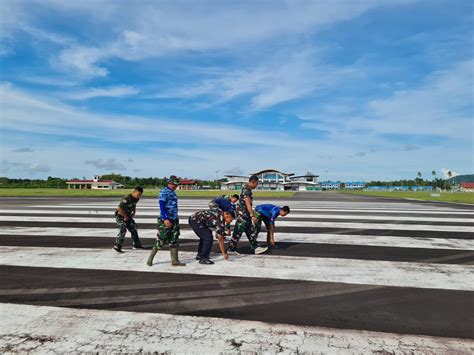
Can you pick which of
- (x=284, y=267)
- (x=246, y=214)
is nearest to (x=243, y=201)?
(x=246, y=214)

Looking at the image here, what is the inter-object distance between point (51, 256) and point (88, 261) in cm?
107

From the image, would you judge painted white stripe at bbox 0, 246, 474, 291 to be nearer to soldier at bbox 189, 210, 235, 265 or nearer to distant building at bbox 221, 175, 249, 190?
soldier at bbox 189, 210, 235, 265

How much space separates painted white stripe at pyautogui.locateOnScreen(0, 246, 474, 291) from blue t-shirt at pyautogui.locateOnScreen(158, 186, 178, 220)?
1016 mm

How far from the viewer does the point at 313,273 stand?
5.10 meters

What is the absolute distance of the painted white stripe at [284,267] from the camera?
15.8ft

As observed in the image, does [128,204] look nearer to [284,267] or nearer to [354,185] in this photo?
[284,267]

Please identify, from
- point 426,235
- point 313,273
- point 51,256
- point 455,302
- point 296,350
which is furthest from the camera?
point 426,235

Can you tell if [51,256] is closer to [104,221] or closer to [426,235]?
[104,221]

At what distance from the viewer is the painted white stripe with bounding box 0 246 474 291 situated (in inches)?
189

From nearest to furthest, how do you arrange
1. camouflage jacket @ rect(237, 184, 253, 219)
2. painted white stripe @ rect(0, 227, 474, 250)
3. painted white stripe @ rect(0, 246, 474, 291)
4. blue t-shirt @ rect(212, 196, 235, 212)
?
painted white stripe @ rect(0, 246, 474, 291)
blue t-shirt @ rect(212, 196, 235, 212)
camouflage jacket @ rect(237, 184, 253, 219)
painted white stripe @ rect(0, 227, 474, 250)

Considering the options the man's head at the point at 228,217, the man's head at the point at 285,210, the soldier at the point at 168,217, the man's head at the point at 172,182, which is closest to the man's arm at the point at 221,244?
the man's head at the point at 228,217

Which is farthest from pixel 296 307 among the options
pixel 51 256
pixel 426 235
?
pixel 426 235

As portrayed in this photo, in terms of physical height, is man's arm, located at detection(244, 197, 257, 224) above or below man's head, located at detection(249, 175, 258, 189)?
below

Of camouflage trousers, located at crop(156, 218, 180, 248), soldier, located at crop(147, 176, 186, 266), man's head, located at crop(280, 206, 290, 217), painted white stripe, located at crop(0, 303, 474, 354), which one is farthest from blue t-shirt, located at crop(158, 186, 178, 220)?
man's head, located at crop(280, 206, 290, 217)
